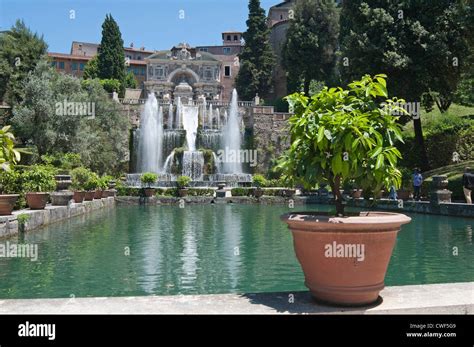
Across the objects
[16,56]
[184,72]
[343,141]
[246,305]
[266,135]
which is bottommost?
[246,305]

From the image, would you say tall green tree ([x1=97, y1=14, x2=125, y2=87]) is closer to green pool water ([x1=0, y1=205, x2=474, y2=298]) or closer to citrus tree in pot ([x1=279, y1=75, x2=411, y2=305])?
green pool water ([x1=0, y1=205, x2=474, y2=298])

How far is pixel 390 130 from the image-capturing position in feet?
13.6

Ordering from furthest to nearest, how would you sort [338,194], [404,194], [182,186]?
[182,186] → [404,194] → [338,194]

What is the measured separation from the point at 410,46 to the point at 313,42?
27.1 m

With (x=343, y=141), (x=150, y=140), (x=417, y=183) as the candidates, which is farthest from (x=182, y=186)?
(x=343, y=141)

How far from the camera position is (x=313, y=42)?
167ft

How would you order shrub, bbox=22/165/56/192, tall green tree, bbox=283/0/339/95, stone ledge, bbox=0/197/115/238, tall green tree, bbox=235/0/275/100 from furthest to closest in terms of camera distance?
tall green tree, bbox=235/0/275/100 < tall green tree, bbox=283/0/339/95 < shrub, bbox=22/165/56/192 < stone ledge, bbox=0/197/115/238

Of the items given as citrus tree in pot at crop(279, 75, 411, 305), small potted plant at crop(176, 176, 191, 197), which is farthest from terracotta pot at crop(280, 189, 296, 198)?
citrus tree in pot at crop(279, 75, 411, 305)

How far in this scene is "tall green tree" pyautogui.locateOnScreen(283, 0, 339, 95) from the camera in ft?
168

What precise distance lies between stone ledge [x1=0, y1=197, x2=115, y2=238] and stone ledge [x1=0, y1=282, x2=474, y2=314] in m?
7.98

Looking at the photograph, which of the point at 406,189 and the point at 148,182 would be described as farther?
the point at 148,182

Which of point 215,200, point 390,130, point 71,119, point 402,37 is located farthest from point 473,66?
point 71,119

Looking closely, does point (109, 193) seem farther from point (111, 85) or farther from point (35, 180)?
point (111, 85)
